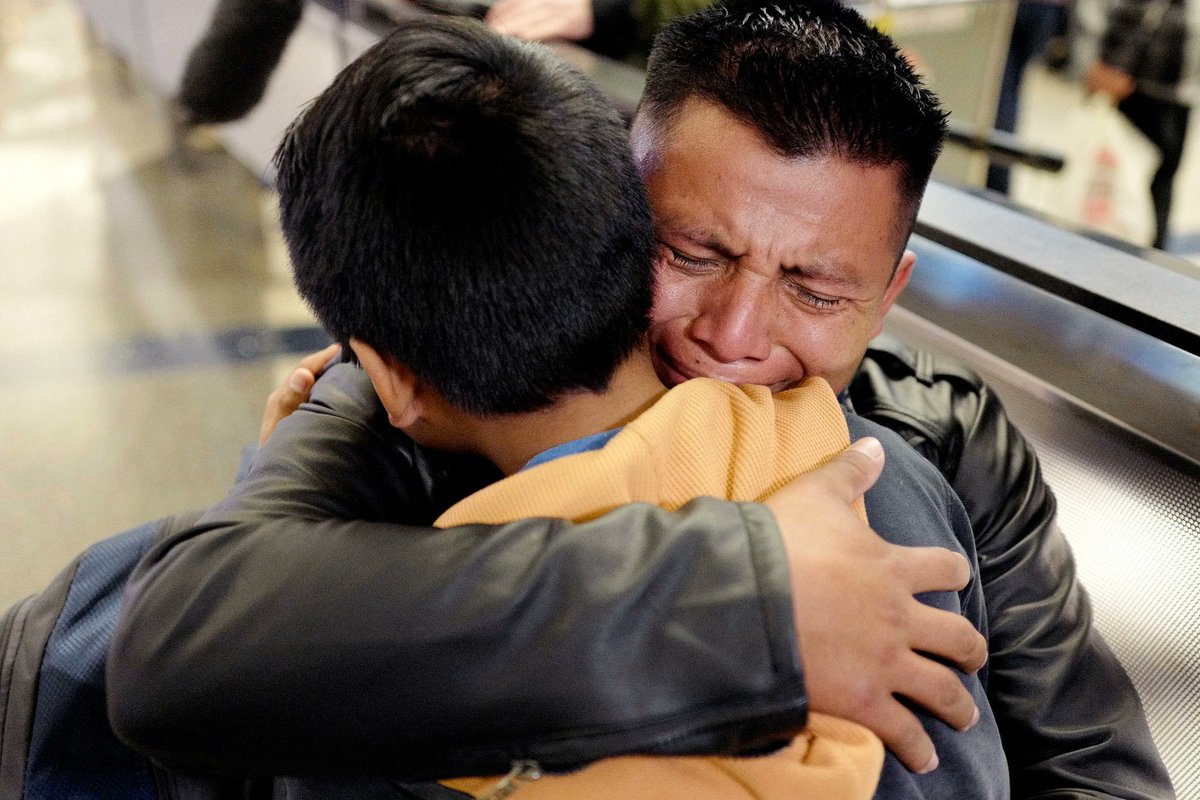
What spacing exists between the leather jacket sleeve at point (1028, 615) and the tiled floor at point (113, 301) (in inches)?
56.4

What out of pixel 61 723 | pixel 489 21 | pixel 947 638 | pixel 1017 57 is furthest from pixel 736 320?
pixel 1017 57

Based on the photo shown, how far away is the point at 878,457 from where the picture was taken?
0.75 metres

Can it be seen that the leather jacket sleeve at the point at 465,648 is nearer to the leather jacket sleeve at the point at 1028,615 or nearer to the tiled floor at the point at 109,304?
the leather jacket sleeve at the point at 1028,615

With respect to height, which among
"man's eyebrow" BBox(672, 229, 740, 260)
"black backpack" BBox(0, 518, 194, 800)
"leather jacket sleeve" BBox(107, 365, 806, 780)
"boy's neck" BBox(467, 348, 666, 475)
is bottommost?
"black backpack" BBox(0, 518, 194, 800)

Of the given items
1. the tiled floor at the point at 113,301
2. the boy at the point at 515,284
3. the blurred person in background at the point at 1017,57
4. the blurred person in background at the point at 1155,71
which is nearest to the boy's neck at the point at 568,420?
the boy at the point at 515,284

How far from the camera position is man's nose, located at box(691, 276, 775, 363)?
0.92m

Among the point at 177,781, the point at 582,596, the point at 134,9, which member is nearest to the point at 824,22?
the point at 582,596

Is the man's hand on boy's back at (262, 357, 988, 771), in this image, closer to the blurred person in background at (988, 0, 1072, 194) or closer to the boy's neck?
the boy's neck

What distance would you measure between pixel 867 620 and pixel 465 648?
9.7 inches

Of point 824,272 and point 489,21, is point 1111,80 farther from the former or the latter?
point 824,272

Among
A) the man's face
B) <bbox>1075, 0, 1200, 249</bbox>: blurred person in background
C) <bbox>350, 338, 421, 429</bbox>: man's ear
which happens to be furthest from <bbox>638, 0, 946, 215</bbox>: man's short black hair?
<bbox>1075, 0, 1200, 249</bbox>: blurred person in background

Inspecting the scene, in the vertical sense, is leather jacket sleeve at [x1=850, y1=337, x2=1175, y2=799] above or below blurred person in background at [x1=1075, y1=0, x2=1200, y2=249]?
below

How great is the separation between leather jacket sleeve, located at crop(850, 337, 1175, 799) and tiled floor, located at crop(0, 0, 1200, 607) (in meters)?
1.43

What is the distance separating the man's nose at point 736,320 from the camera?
0.92 m
